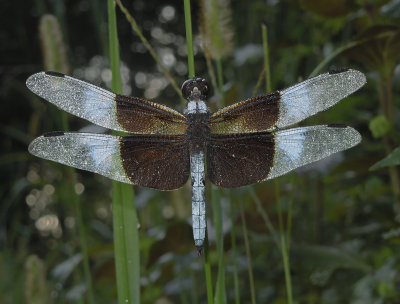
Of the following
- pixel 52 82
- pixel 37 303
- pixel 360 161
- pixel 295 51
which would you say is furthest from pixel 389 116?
pixel 37 303

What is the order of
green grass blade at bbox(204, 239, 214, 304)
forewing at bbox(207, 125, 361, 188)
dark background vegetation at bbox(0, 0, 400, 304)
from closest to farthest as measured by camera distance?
green grass blade at bbox(204, 239, 214, 304) → forewing at bbox(207, 125, 361, 188) → dark background vegetation at bbox(0, 0, 400, 304)

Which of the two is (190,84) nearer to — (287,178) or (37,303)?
(37,303)

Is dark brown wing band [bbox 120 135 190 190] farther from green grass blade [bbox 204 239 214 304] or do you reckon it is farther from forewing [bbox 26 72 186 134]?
green grass blade [bbox 204 239 214 304]

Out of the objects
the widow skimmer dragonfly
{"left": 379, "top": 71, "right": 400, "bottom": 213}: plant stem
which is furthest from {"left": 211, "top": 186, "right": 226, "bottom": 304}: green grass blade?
{"left": 379, "top": 71, "right": 400, "bottom": 213}: plant stem

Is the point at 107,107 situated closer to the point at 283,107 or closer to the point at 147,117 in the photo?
the point at 147,117

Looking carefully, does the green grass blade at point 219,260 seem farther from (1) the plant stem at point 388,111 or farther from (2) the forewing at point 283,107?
(1) the plant stem at point 388,111

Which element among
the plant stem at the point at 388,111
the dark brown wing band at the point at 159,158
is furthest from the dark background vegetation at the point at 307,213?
the dark brown wing band at the point at 159,158

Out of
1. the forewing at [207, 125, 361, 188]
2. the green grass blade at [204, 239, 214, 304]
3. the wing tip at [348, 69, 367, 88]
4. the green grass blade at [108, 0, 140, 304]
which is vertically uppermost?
the wing tip at [348, 69, 367, 88]
